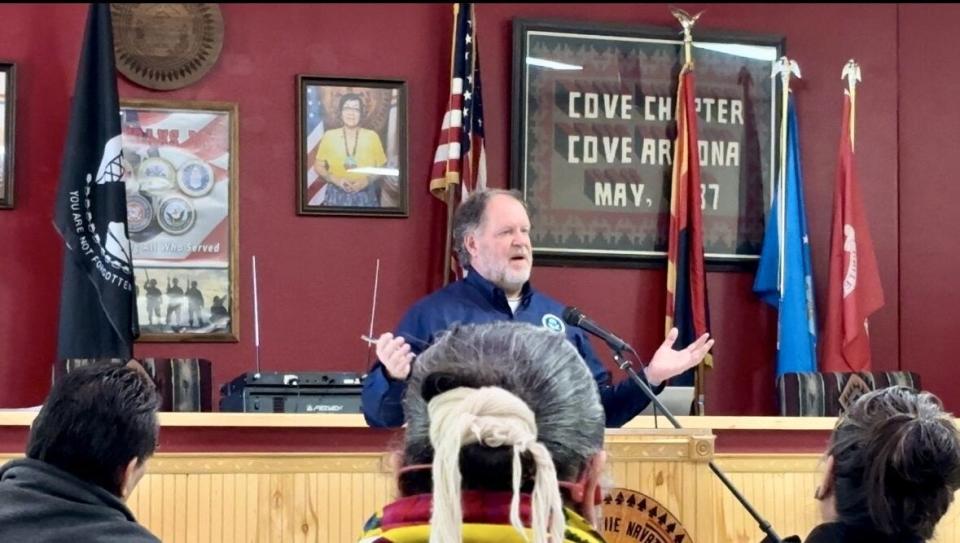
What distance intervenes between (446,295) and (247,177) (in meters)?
2.25

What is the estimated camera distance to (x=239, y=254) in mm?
5363

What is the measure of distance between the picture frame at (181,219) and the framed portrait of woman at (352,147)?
296 mm

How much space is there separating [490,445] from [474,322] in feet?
5.79

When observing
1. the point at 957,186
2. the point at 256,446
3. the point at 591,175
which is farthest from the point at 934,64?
the point at 256,446

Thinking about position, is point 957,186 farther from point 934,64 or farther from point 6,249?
point 6,249

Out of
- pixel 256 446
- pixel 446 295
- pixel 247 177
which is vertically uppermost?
pixel 247 177

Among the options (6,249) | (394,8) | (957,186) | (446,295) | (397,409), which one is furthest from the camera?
(957,186)

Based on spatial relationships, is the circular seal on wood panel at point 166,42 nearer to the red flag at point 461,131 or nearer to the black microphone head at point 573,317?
the red flag at point 461,131

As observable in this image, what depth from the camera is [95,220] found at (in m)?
4.98

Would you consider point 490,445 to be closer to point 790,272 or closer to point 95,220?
point 95,220

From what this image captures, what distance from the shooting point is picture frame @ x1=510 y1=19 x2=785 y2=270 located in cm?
562

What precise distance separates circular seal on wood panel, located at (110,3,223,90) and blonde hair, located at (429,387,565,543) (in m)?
4.21

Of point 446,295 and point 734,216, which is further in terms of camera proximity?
point 734,216

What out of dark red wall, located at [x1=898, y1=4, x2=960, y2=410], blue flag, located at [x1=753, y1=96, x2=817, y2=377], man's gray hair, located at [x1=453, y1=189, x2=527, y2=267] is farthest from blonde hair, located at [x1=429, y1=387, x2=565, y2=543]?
dark red wall, located at [x1=898, y1=4, x2=960, y2=410]
